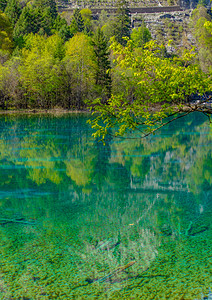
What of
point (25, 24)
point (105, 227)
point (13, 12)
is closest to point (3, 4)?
point (13, 12)

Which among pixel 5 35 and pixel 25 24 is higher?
pixel 25 24

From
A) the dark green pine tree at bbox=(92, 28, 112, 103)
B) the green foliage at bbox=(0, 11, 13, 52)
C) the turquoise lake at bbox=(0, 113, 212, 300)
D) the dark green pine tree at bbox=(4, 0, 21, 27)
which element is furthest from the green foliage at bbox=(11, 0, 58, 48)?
the turquoise lake at bbox=(0, 113, 212, 300)

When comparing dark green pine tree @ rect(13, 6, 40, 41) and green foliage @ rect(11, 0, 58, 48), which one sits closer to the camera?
green foliage @ rect(11, 0, 58, 48)

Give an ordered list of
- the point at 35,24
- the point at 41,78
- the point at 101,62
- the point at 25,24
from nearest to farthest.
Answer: the point at 41,78 → the point at 101,62 → the point at 25,24 → the point at 35,24

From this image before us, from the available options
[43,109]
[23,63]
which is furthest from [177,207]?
[23,63]

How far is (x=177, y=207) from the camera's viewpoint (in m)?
9.57

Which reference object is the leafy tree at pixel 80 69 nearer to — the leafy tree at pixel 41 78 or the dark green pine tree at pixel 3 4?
the leafy tree at pixel 41 78

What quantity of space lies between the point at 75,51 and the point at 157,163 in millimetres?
40179

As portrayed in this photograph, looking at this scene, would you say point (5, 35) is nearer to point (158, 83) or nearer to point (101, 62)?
point (101, 62)

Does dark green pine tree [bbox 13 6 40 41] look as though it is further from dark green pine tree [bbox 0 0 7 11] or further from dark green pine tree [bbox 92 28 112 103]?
dark green pine tree [bbox 92 28 112 103]

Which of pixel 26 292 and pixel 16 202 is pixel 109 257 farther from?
pixel 16 202

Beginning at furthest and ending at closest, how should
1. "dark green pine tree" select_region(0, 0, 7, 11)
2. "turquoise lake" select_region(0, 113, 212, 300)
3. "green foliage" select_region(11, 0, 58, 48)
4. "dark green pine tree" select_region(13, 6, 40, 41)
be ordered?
"dark green pine tree" select_region(0, 0, 7, 11), "dark green pine tree" select_region(13, 6, 40, 41), "green foliage" select_region(11, 0, 58, 48), "turquoise lake" select_region(0, 113, 212, 300)

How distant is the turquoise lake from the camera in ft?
18.1

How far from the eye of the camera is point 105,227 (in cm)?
802
